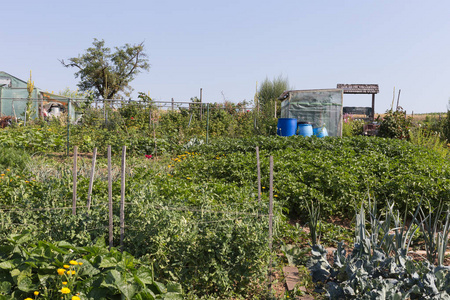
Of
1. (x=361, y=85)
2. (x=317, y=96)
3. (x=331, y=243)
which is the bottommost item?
(x=331, y=243)

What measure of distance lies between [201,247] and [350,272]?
122 cm

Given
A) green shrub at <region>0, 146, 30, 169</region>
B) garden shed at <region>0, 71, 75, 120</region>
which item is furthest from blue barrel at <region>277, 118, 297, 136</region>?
garden shed at <region>0, 71, 75, 120</region>

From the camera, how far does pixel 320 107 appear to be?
13.8 metres

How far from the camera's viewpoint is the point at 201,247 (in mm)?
3109

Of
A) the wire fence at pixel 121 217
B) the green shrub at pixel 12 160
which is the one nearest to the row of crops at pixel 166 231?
the wire fence at pixel 121 217

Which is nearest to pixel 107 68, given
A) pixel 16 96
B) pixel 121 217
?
pixel 16 96

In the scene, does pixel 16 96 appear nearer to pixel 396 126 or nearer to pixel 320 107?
pixel 320 107

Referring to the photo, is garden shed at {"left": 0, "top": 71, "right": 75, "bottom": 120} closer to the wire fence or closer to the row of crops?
the row of crops

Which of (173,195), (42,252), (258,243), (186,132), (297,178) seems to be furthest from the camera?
(186,132)

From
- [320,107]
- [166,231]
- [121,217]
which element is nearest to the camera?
[166,231]

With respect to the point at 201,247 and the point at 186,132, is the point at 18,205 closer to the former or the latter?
the point at 201,247

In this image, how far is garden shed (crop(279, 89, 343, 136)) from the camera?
1366cm

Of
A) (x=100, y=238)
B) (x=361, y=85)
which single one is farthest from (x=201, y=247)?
(x=361, y=85)

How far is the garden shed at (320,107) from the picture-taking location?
1366 cm
